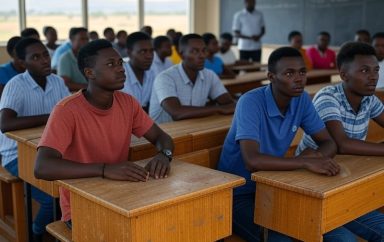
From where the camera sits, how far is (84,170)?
1803mm

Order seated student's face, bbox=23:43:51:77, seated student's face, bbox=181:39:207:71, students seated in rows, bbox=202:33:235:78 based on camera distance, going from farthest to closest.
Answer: students seated in rows, bbox=202:33:235:78, seated student's face, bbox=181:39:207:71, seated student's face, bbox=23:43:51:77

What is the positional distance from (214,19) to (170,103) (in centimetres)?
768

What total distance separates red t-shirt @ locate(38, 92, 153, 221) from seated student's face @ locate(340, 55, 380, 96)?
1002 mm

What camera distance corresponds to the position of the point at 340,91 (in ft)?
8.10

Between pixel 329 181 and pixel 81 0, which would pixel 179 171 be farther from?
pixel 81 0

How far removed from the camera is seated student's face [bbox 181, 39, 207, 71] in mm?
3412

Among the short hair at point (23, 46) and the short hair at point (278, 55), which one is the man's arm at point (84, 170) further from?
the short hair at point (23, 46)

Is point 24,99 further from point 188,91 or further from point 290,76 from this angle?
point 290,76

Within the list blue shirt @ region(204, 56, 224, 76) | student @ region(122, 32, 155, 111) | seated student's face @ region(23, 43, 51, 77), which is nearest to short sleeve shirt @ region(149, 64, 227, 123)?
student @ region(122, 32, 155, 111)

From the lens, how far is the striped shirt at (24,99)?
2.77 meters

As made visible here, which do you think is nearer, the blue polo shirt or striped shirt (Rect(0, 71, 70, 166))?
the blue polo shirt

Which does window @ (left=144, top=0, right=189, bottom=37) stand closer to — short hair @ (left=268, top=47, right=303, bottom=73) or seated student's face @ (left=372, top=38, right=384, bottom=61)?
seated student's face @ (left=372, top=38, right=384, bottom=61)

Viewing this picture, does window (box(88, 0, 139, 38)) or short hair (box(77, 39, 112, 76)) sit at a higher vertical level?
window (box(88, 0, 139, 38))

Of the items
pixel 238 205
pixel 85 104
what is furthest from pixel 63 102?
pixel 238 205
